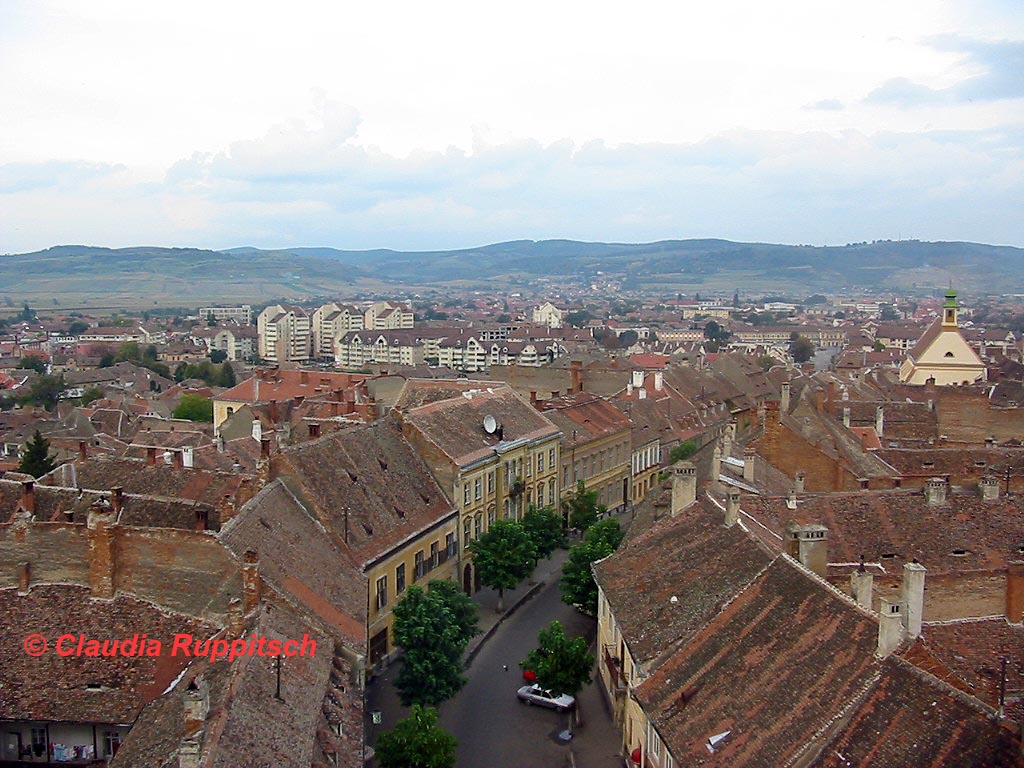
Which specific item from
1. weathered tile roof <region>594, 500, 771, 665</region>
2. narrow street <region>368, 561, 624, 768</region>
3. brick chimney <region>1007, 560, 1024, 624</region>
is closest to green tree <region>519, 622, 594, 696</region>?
narrow street <region>368, 561, 624, 768</region>

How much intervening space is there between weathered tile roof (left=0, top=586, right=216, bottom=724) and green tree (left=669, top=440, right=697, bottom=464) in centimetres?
5098

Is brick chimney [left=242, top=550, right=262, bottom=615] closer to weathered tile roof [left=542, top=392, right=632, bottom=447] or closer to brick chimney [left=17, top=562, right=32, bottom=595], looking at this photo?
brick chimney [left=17, top=562, right=32, bottom=595]

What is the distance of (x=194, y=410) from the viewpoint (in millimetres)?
109562

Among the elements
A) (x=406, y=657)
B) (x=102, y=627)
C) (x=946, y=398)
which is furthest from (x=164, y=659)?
(x=946, y=398)

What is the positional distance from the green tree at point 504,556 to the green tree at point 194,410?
6456 cm

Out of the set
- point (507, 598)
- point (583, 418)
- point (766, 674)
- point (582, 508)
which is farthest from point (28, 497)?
point (583, 418)

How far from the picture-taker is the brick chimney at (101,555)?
29906 mm

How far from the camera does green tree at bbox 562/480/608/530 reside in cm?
6384

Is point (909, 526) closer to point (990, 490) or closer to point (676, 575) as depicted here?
point (990, 490)

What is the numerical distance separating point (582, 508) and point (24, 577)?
39155mm

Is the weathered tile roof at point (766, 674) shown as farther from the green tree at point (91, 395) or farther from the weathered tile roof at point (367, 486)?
the green tree at point (91, 395)

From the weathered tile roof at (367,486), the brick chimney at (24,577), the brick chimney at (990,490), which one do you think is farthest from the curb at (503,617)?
the brick chimney at (990,490)

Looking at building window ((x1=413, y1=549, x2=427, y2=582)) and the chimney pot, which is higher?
the chimney pot

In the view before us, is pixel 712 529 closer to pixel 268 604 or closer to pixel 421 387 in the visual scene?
pixel 268 604
